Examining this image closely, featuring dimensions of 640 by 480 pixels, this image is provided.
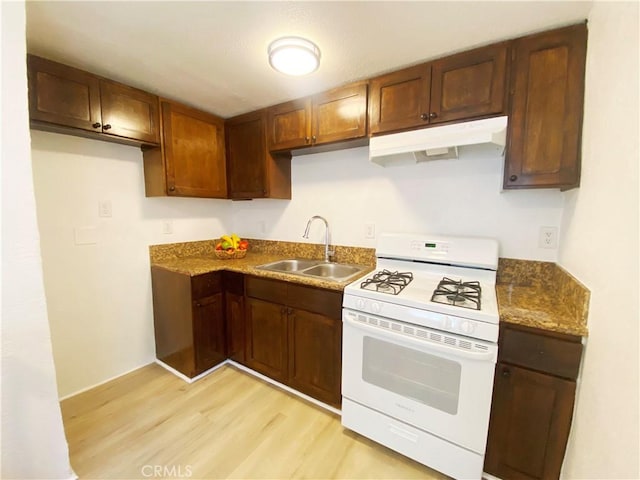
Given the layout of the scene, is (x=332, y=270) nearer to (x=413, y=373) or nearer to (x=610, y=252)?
(x=413, y=373)

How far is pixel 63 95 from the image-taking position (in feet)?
5.10

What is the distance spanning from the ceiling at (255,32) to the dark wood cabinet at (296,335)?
54.4 inches

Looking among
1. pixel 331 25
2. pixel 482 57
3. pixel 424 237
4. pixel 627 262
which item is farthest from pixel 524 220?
pixel 331 25

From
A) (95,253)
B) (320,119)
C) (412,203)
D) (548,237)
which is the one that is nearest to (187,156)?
A: (95,253)

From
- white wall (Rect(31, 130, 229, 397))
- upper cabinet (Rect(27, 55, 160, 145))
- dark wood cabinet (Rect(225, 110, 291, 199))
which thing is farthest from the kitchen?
upper cabinet (Rect(27, 55, 160, 145))

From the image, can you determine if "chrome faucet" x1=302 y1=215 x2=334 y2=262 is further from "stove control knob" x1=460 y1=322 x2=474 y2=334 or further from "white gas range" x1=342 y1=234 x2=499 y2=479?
"stove control knob" x1=460 y1=322 x2=474 y2=334

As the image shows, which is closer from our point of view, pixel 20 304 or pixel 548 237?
pixel 20 304

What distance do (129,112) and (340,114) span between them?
146cm

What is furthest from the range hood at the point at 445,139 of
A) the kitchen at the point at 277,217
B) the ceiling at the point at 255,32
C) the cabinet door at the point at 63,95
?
the cabinet door at the point at 63,95

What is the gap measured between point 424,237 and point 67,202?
2426 millimetres

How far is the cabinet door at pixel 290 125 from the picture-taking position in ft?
6.55

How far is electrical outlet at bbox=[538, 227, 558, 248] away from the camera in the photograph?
155 centimetres

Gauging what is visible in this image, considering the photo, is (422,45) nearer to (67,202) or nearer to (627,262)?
(627,262)

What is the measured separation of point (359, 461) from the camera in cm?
144
